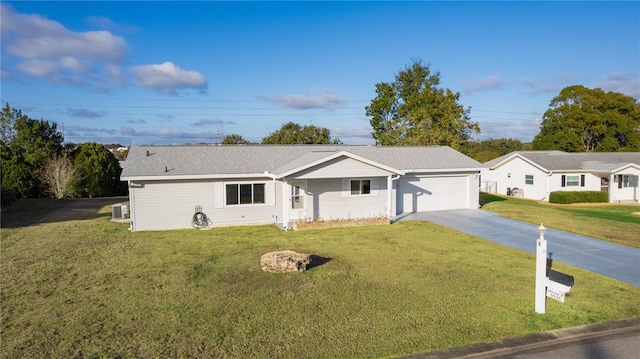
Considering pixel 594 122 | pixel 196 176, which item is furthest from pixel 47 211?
pixel 594 122

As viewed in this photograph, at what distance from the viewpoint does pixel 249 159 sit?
1903cm

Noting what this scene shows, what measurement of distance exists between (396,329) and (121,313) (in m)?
5.21

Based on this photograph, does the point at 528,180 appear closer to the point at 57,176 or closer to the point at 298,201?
the point at 298,201

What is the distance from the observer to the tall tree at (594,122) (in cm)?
4447

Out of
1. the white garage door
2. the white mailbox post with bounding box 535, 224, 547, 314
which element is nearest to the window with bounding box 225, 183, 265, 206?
the white garage door

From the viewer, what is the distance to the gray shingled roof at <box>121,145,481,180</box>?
17.1 m

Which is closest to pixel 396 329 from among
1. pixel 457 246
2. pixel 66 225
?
pixel 457 246

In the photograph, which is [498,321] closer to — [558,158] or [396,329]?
[396,329]

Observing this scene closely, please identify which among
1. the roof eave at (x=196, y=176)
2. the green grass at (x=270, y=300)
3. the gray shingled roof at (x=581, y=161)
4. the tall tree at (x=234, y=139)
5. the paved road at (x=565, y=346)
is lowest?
the paved road at (x=565, y=346)

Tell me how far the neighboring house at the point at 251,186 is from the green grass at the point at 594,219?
579cm

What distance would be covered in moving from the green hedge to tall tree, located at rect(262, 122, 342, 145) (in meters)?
26.5

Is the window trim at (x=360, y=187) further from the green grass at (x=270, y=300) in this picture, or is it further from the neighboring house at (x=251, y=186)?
the green grass at (x=270, y=300)

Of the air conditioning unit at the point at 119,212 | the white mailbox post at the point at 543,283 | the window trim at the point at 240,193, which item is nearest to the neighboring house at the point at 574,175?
the window trim at the point at 240,193

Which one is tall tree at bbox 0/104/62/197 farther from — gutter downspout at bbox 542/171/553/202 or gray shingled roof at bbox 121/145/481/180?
gutter downspout at bbox 542/171/553/202
